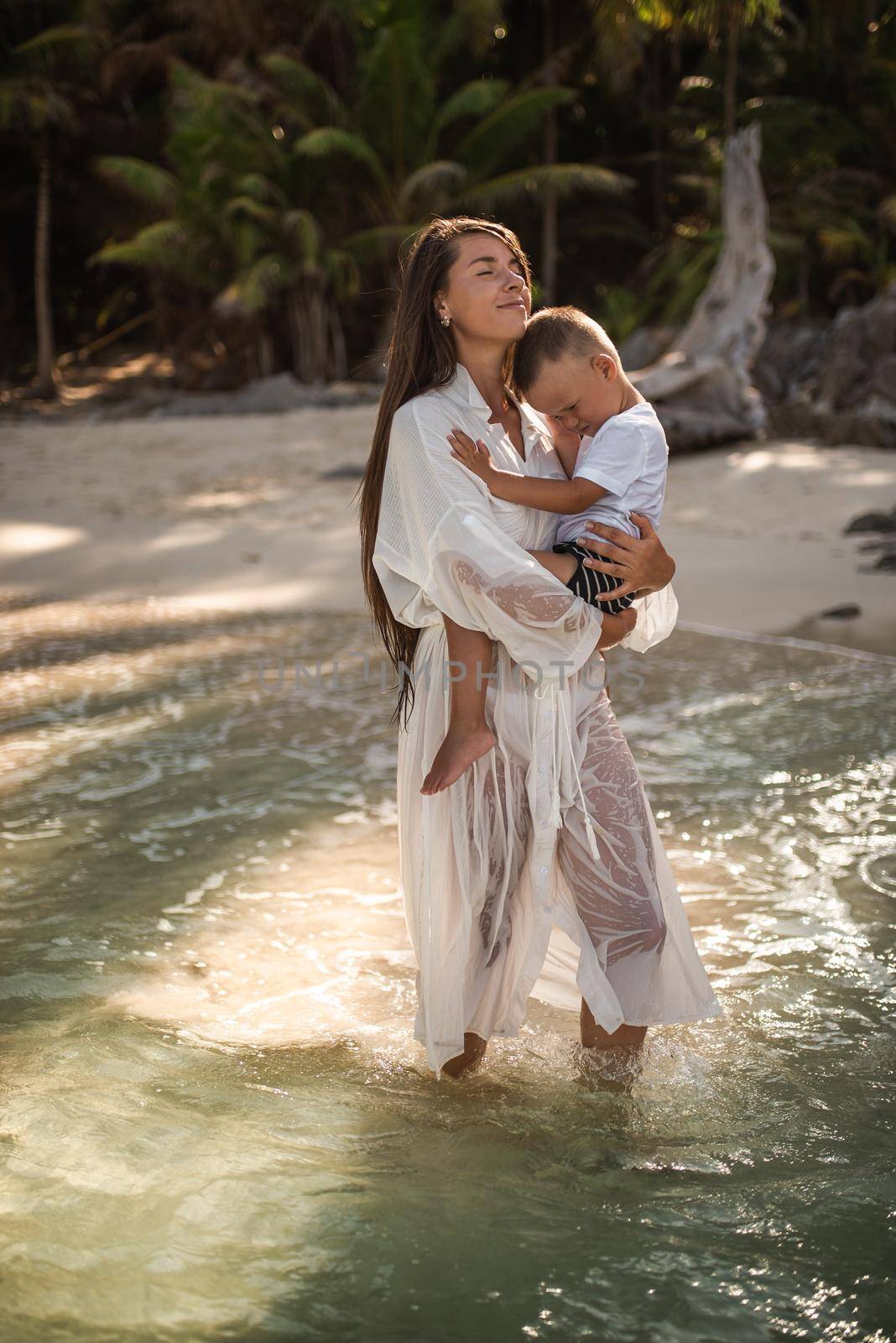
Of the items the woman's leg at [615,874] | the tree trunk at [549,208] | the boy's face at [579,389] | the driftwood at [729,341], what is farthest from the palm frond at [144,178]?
the woman's leg at [615,874]

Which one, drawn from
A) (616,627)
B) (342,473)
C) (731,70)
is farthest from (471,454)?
(731,70)

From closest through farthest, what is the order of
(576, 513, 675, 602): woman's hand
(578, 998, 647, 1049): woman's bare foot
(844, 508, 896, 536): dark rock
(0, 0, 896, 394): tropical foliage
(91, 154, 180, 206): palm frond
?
(576, 513, 675, 602): woman's hand → (578, 998, 647, 1049): woman's bare foot → (844, 508, 896, 536): dark rock → (0, 0, 896, 394): tropical foliage → (91, 154, 180, 206): palm frond

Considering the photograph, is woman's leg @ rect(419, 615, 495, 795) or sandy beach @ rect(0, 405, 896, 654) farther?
sandy beach @ rect(0, 405, 896, 654)

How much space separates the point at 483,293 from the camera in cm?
253

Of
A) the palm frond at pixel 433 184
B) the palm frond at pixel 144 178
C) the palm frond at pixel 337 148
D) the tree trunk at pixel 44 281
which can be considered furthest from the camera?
the tree trunk at pixel 44 281

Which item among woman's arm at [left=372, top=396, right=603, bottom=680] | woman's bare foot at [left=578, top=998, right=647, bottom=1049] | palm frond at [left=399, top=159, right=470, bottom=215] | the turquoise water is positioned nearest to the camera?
the turquoise water

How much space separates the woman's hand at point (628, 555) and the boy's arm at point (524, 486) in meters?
0.07

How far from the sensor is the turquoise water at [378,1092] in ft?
7.04

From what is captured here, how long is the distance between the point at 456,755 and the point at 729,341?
41.0 feet

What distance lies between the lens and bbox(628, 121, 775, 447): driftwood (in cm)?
1309

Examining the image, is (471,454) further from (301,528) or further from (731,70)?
(731,70)

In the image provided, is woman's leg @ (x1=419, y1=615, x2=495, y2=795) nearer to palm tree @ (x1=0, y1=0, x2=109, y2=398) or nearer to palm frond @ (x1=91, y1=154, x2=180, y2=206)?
palm frond @ (x1=91, y1=154, x2=180, y2=206)

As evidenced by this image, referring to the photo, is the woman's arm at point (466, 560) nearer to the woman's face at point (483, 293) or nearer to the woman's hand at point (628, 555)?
the woman's hand at point (628, 555)

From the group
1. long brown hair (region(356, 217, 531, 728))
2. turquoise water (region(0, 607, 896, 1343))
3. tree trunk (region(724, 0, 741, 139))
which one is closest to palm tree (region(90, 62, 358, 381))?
tree trunk (region(724, 0, 741, 139))
